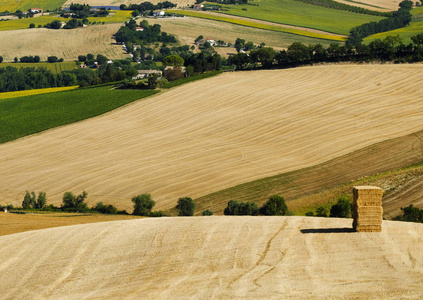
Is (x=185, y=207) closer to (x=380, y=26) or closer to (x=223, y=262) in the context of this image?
(x=223, y=262)

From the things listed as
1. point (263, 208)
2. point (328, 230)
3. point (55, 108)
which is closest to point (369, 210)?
point (328, 230)

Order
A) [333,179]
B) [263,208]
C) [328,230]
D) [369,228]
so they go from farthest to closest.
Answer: [333,179] → [263,208] → [328,230] → [369,228]

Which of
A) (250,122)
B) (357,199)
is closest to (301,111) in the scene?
(250,122)

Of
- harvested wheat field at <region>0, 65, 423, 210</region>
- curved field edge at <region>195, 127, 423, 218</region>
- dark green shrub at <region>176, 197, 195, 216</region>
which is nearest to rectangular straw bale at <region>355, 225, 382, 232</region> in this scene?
curved field edge at <region>195, 127, 423, 218</region>

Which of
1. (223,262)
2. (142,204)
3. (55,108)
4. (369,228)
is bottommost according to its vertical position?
(55,108)

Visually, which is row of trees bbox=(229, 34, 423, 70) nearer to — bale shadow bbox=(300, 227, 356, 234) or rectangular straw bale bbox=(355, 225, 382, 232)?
bale shadow bbox=(300, 227, 356, 234)

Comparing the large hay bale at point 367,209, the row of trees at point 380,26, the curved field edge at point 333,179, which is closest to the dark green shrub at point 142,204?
the curved field edge at point 333,179

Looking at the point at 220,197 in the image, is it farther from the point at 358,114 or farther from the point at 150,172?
the point at 358,114
